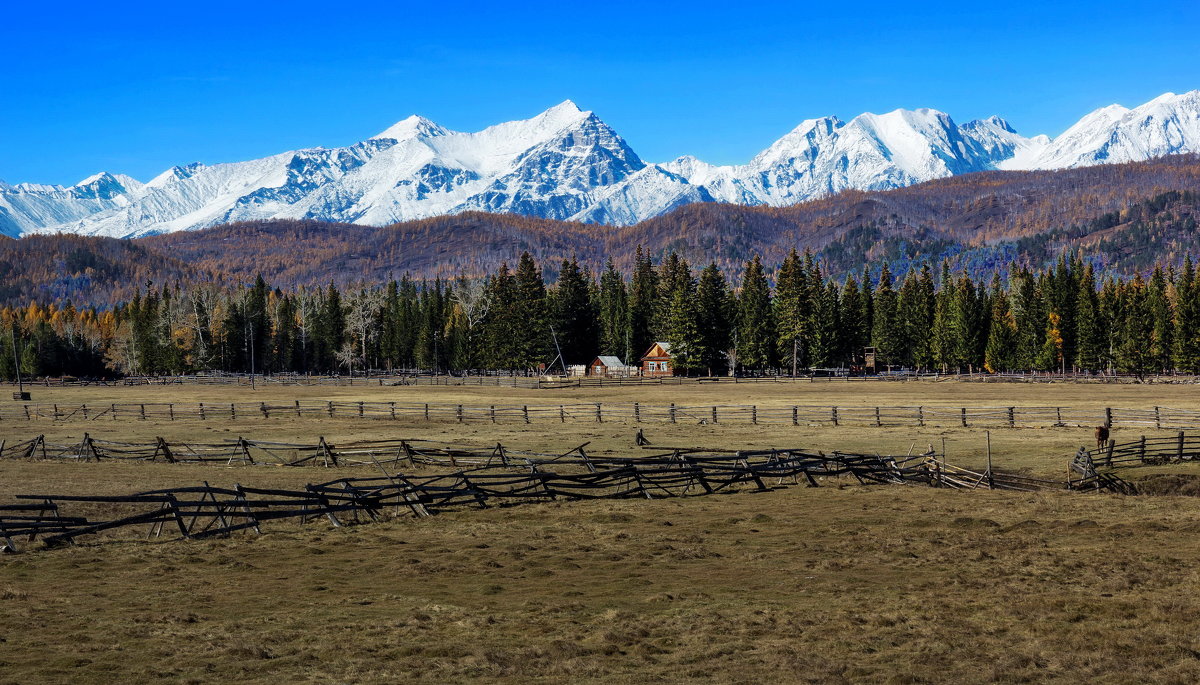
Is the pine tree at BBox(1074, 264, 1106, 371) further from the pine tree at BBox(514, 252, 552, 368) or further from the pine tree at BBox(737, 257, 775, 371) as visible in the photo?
the pine tree at BBox(514, 252, 552, 368)

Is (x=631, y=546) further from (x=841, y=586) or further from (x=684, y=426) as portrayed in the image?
(x=684, y=426)

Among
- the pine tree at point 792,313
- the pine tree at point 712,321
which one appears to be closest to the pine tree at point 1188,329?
the pine tree at point 792,313

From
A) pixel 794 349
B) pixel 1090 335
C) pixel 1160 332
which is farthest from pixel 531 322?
pixel 1160 332

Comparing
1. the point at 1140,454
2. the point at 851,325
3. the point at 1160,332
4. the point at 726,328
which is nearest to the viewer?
the point at 1140,454

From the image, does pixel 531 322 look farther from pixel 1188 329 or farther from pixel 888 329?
pixel 1188 329

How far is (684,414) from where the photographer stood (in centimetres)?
6366

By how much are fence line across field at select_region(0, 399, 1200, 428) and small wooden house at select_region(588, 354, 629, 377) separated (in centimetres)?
6150

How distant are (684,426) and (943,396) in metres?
38.5

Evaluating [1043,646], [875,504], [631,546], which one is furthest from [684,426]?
[1043,646]

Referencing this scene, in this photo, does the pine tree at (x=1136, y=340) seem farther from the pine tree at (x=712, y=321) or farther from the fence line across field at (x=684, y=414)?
the fence line across field at (x=684, y=414)

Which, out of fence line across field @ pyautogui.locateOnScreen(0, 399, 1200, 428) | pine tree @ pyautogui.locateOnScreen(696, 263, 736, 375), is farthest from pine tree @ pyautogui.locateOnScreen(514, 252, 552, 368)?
fence line across field @ pyautogui.locateOnScreen(0, 399, 1200, 428)

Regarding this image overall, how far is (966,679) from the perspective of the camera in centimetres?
1314

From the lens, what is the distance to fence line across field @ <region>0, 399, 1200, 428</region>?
2090 inches

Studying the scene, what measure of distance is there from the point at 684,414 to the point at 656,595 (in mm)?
46059
